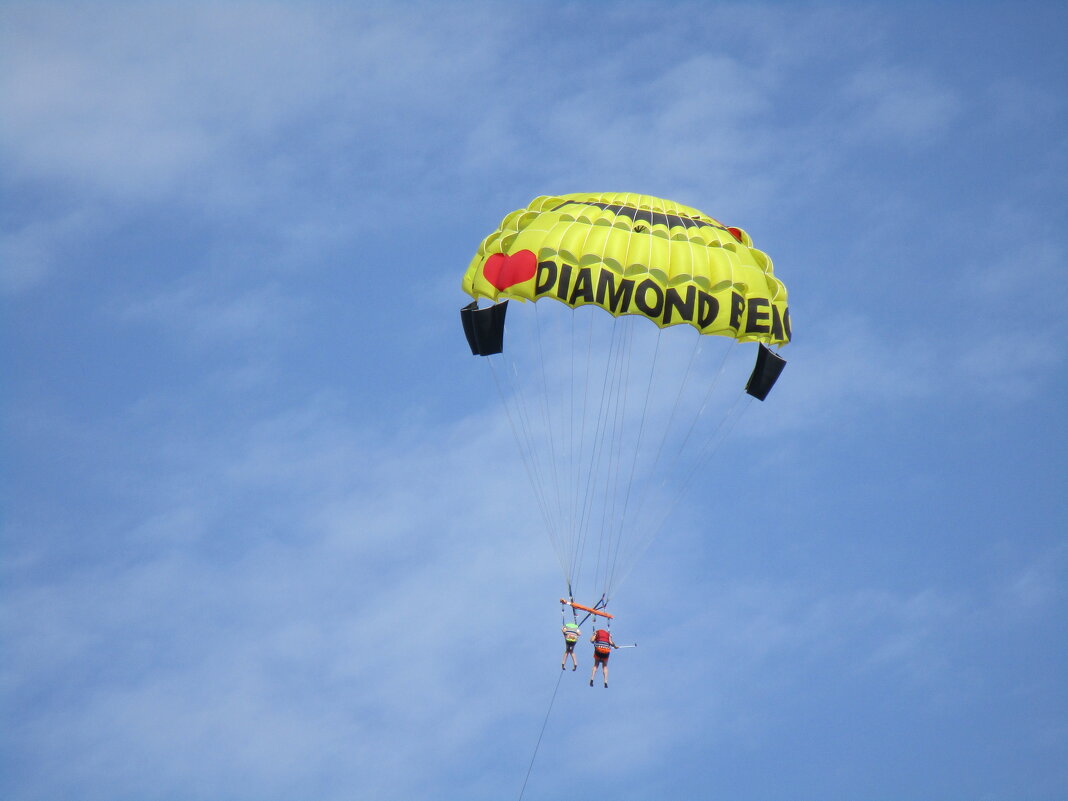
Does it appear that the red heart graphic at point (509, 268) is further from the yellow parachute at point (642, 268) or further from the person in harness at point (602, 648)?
the person in harness at point (602, 648)

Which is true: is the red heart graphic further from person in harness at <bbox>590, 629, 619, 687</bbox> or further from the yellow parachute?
person in harness at <bbox>590, 629, 619, 687</bbox>

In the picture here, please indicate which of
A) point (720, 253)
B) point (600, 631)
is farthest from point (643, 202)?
point (600, 631)

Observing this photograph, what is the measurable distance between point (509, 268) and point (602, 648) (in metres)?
9.80

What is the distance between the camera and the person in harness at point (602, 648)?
40875 mm

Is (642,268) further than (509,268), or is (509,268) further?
(509,268)

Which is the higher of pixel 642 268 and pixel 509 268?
pixel 509 268

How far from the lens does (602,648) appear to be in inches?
1610

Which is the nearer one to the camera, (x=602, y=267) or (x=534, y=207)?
(x=602, y=267)

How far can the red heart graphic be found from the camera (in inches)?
1640

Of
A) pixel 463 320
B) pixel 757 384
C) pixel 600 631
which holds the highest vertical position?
pixel 463 320

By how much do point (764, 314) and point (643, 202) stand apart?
4.43 metres

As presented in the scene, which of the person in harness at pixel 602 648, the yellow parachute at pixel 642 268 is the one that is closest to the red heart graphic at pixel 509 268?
the yellow parachute at pixel 642 268

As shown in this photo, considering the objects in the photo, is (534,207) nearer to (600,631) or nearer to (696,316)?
(696,316)

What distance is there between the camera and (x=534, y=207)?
4412 centimetres
